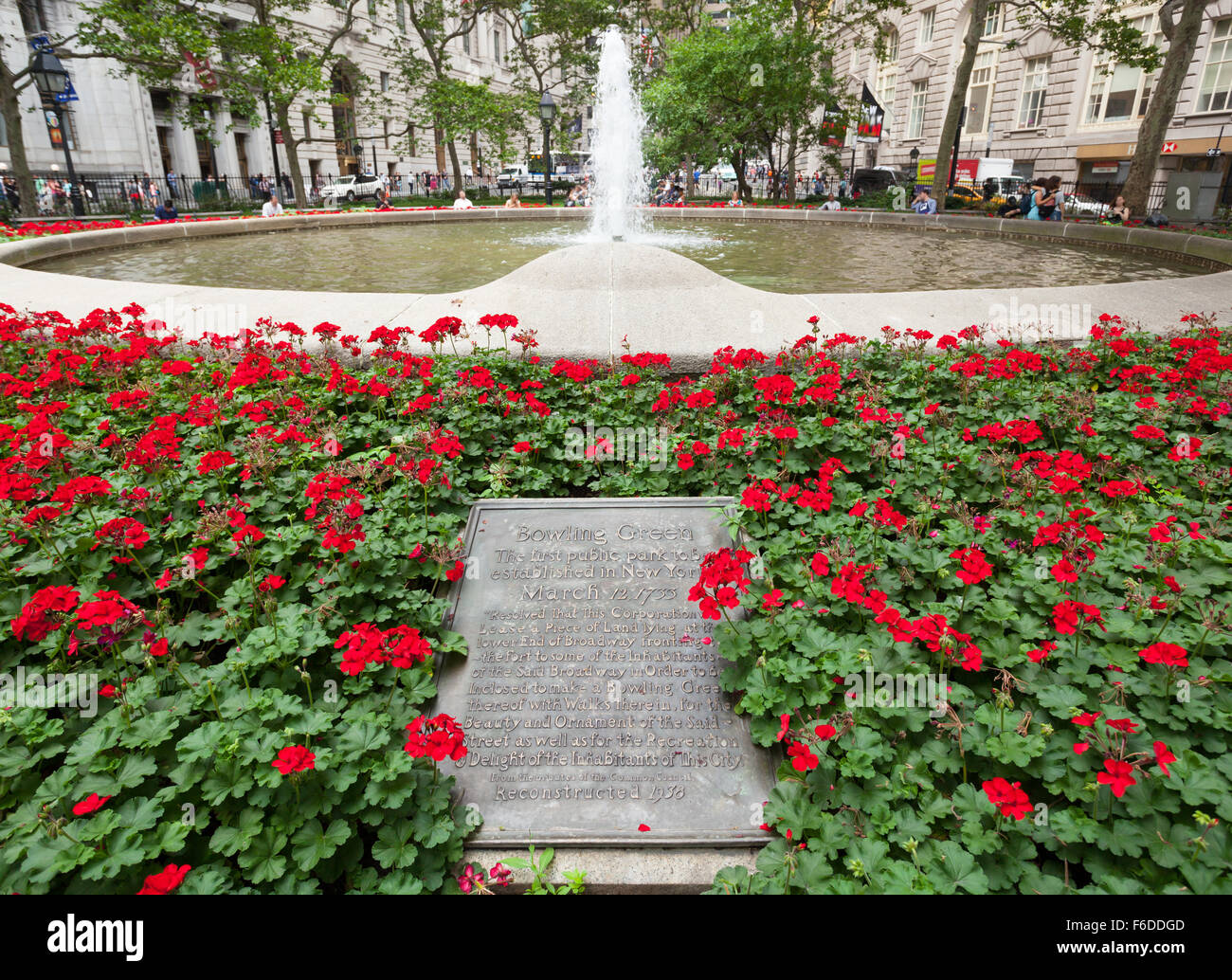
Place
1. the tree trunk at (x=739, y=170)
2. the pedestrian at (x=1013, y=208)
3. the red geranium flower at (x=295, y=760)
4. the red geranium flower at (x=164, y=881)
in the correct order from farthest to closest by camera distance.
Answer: the tree trunk at (x=739, y=170), the pedestrian at (x=1013, y=208), the red geranium flower at (x=295, y=760), the red geranium flower at (x=164, y=881)

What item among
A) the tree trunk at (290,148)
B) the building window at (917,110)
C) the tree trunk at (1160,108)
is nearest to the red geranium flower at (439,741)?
the tree trunk at (1160,108)

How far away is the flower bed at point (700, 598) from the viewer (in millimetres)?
2186

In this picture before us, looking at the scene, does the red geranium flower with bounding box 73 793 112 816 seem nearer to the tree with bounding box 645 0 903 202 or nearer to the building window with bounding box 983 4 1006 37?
the tree with bounding box 645 0 903 202

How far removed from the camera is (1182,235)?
1248 centimetres

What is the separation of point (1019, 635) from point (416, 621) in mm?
2462

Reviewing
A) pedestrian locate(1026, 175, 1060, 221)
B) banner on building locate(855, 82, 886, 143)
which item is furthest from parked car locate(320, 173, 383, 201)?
pedestrian locate(1026, 175, 1060, 221)

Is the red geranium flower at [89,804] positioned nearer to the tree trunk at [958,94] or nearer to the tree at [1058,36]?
the tree trunk at [958,94]

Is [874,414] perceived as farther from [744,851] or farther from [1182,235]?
[1182,235]

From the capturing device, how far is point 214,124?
29156mm

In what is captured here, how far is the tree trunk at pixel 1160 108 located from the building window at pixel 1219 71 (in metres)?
9.97

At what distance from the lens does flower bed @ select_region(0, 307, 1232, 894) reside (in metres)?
2.19

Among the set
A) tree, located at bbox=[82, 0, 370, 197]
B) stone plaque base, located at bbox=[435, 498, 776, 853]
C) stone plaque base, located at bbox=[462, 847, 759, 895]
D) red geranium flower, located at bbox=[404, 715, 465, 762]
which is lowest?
stone plaque base, located at bbox=[462, 847, 759, 895]

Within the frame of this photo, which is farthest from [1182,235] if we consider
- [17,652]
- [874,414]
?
[17,652]

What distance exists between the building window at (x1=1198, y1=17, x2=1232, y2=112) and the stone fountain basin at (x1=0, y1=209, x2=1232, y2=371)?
1000 inches
